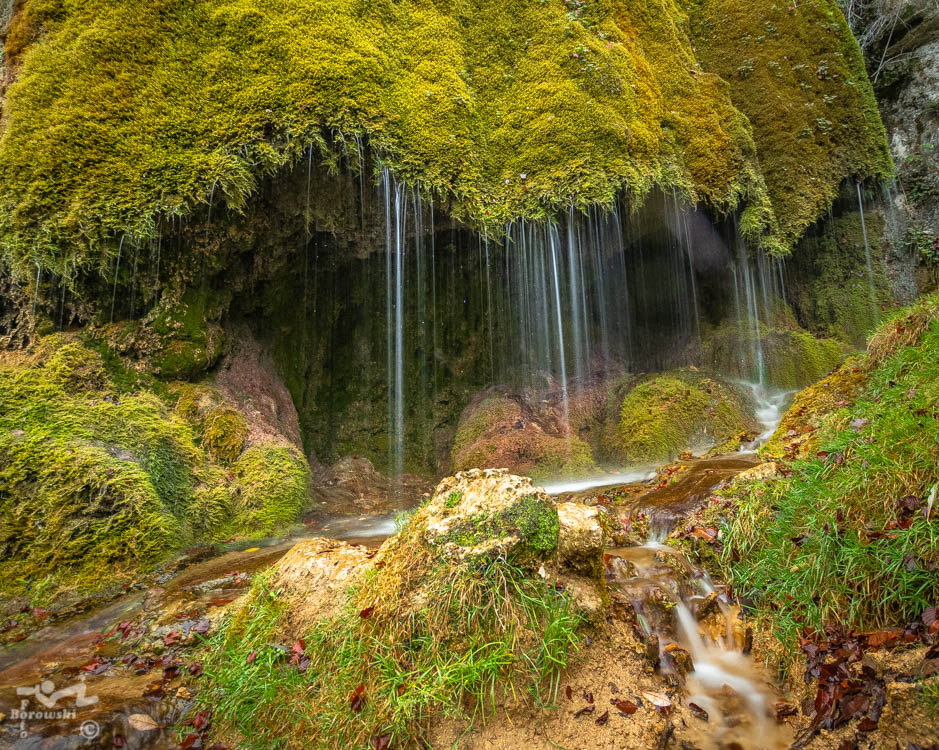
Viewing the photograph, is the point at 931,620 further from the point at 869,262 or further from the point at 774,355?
the point at 869,262

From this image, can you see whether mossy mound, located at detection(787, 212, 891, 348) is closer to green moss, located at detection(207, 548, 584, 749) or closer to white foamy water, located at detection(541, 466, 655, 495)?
white foamy water, located at detection(541, 466, 655, 495)

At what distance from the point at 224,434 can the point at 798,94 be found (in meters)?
13.1

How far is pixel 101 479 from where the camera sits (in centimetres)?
505

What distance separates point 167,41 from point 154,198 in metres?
2.22

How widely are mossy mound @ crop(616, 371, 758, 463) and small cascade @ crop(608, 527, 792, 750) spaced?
4.40 metres

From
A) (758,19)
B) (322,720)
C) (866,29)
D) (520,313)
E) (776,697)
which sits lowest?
(776,697)

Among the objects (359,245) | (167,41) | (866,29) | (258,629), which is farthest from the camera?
(866,29)

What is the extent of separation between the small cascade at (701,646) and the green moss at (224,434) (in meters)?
4.86

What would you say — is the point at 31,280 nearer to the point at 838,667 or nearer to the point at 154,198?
the point at 154,198

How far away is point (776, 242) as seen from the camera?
34.1ft

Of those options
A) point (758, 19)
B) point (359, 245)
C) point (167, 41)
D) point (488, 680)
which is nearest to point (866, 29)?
point (758, 19)

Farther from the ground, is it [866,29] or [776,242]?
[866,29]

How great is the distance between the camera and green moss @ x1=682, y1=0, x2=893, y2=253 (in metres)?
10.9

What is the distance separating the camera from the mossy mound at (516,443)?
8055 millimetres
